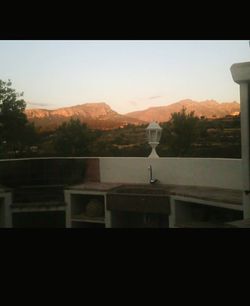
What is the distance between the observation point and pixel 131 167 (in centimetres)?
609

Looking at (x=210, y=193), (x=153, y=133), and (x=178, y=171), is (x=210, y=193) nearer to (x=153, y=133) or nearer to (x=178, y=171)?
(x=178, y=171)

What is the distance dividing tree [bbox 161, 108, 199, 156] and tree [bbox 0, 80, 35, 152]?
3.10 m

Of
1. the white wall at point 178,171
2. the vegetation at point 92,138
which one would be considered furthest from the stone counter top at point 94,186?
the vegetation at point 92,138

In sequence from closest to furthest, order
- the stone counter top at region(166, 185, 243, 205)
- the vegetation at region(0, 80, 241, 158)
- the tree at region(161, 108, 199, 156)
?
the stone counter top at region(166, 185, 243, 205), the vegetation at region(0, 80, 241, 158), the tree at region(161, 108, 199, 156)

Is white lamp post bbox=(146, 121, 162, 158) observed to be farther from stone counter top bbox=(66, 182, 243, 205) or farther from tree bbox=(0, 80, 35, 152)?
tree bbox=(0, 80, 35, 152)

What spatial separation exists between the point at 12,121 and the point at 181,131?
3951mm

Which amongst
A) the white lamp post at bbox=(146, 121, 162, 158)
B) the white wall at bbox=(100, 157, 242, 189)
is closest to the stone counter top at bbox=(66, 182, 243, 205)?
the white wall at bbox=(100, 157, 242, 189)

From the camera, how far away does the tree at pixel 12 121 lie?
733cm

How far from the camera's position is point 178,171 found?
5.74 meters

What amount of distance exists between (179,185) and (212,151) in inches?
43.9

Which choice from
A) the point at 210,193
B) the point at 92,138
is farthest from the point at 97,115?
the point at 210,193

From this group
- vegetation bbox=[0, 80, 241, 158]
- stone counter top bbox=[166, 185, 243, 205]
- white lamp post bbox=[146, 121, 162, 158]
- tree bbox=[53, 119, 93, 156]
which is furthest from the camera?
tree bbox=[53, 119, 93, 156]

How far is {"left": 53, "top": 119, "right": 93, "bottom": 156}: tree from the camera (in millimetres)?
7250
